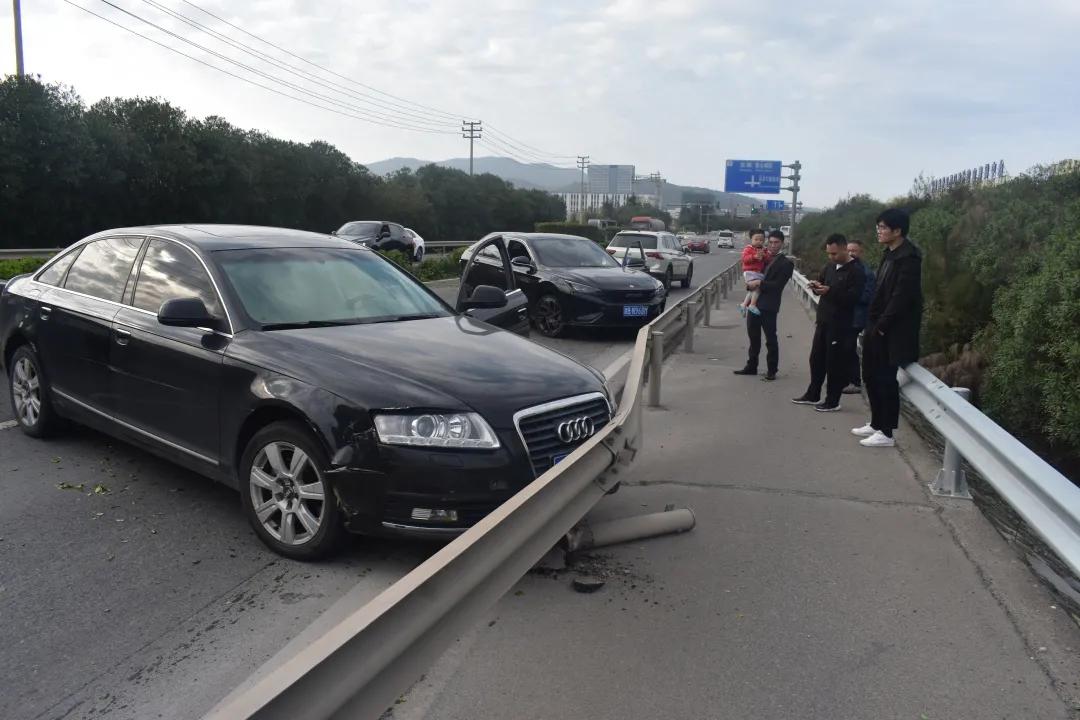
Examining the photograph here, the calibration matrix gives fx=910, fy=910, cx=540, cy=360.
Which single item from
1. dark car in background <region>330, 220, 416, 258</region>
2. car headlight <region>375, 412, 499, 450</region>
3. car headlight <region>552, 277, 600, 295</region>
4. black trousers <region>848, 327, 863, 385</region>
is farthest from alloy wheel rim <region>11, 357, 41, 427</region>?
dark car in background <region>330, 220, 416, 258</region>

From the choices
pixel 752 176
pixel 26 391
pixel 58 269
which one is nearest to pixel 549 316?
pixel 58 269

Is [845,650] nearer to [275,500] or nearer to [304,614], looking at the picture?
[304,614]

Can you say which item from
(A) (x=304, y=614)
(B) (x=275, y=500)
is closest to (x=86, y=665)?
(A) (x=304, y=614)

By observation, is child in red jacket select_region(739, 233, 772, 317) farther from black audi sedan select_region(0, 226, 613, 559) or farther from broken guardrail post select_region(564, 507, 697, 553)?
broken guardrail post select_region(564, 507, 697, 553)

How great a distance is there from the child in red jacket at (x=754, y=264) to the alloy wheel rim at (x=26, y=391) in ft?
24.4

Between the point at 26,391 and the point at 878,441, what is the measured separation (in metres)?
6.65

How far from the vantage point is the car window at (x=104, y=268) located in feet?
20.0

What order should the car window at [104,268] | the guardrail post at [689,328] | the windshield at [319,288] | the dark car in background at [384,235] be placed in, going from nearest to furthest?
1. the windshield at [319,288]
2. the car window at [104,268]
3. the guardrail post at [689,328]
4. the dark car in background at [384,235]

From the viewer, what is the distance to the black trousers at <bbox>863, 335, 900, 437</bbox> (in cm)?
716

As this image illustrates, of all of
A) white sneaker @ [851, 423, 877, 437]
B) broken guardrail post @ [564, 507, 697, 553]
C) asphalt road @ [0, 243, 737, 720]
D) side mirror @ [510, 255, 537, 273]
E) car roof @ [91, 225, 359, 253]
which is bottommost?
asphalt road @ [0, 243, 737, 720]

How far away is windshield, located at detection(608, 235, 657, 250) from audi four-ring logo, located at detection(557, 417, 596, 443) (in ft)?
70.5

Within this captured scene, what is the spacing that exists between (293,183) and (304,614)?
58591 millimetres

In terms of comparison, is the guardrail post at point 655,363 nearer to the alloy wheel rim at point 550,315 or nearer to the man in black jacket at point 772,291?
the man in black jacket at point 772,291

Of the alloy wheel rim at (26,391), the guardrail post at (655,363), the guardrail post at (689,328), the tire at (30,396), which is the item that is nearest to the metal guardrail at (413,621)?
the tire at (30,396)
